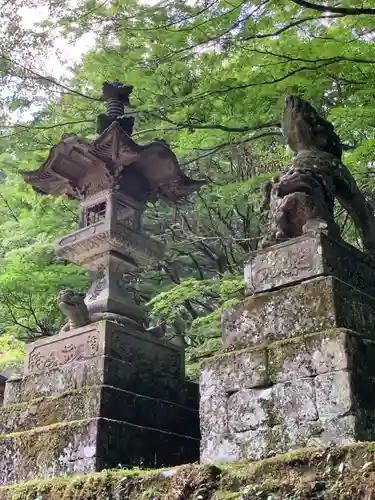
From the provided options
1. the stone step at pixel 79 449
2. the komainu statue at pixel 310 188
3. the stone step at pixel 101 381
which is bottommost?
the stone step at pixel 79 449

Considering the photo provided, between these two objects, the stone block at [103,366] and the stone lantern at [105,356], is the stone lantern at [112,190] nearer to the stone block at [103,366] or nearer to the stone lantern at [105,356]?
the stone lantern at [105,356]

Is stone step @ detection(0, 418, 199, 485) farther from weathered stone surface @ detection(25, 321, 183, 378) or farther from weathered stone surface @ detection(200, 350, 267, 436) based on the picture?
weathered stone surface @ detection(200, 350, 267, 436)

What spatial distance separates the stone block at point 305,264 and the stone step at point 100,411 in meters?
1.73

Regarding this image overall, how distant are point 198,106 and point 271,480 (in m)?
5.71

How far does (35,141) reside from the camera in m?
9.07

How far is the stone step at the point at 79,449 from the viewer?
507 centimetres

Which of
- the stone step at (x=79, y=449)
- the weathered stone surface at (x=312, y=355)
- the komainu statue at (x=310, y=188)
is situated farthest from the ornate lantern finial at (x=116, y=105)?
the weathered stone surface at (x=312, y=355)

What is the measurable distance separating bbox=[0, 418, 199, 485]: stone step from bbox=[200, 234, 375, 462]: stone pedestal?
114 cm

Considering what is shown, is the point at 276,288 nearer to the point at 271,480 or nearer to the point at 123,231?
the point at 271,480

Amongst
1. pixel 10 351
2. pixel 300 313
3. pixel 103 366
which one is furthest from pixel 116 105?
pixel 10 351

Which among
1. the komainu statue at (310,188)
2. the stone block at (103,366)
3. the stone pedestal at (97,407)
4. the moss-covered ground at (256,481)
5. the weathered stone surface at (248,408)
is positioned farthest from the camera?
the stone block at (103,366)

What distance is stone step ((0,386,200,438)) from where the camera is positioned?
17.6ft

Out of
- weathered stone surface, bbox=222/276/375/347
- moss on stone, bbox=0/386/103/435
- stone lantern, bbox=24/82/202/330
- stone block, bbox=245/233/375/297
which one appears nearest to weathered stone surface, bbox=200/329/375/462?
weathered stone surface, bbox=222/276/375/347

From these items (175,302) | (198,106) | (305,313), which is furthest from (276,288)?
(175,302)
